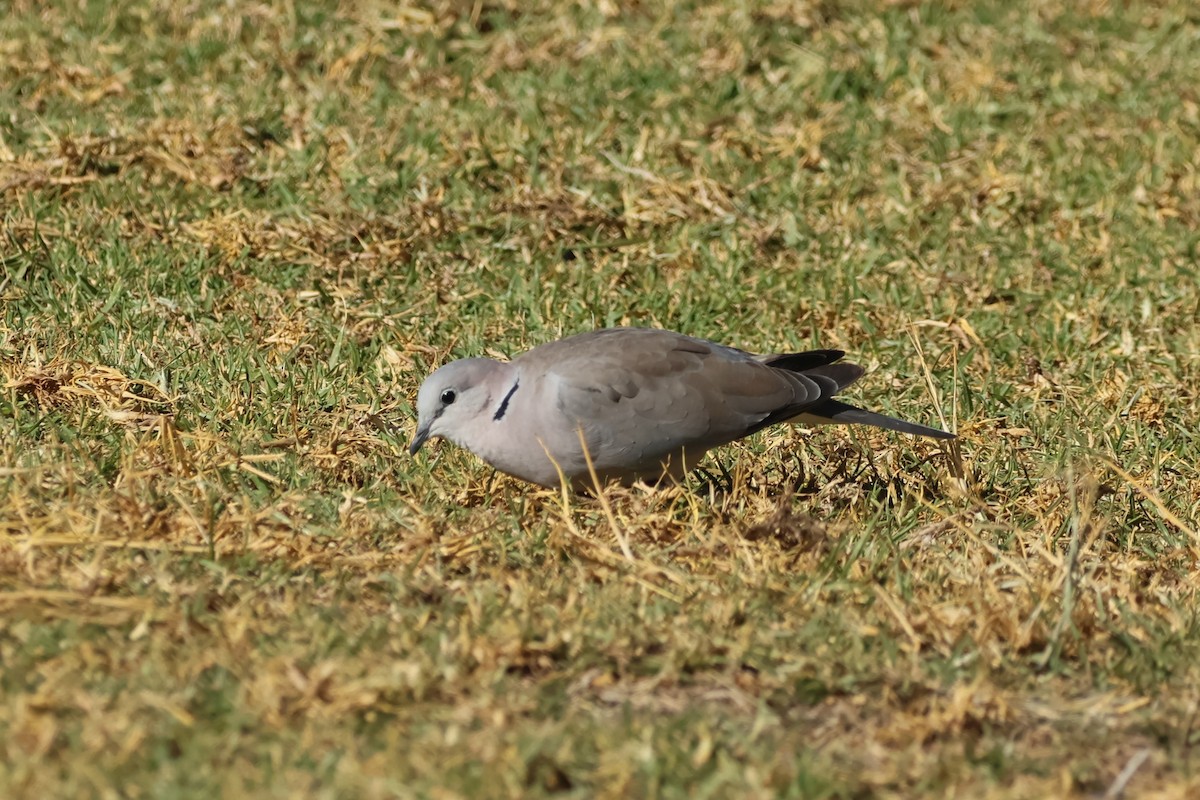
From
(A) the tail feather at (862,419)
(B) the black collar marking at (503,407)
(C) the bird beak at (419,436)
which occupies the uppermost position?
(B) the black collar marking at (503,407)

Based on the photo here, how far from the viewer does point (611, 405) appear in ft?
15.7

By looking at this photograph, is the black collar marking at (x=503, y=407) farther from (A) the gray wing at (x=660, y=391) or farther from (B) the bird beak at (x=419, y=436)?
(B) the bird beak at (x=419, y=436)

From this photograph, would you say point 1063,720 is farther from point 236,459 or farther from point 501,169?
point 501,169

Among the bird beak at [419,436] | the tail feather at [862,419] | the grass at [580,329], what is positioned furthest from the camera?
the tail feather at [862,419]

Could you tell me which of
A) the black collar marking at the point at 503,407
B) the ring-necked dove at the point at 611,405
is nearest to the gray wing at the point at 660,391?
the ring-necked dove at the point at 611,405

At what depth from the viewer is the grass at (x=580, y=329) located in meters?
3.43

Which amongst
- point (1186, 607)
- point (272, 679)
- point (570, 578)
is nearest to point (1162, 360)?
point (1186, 607)

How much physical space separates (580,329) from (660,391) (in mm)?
1487

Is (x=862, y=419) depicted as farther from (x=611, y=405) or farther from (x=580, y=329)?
(x=580, y=329)

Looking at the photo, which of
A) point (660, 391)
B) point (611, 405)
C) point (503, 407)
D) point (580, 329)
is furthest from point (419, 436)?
point (580, 329)

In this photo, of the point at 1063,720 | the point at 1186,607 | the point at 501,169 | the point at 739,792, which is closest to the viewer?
the point at 739,792

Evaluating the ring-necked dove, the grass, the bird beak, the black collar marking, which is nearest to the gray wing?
the ring-necked dove

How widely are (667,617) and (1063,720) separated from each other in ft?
3.06

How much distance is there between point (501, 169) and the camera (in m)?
7.30
